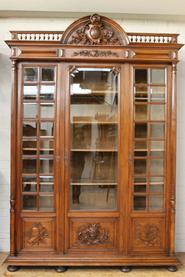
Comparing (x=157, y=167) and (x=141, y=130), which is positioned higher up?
(x=141, y=130)

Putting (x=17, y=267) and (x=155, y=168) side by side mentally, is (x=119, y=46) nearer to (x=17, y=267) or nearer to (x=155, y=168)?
(x=155, y=168)

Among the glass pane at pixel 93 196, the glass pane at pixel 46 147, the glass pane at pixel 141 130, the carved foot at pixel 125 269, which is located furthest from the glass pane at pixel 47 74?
the carved foot at pixel 125 269

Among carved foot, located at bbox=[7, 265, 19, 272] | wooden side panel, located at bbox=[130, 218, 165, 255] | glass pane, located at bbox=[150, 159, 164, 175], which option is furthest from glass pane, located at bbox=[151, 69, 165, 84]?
carved foot, located at bbox=[7, 265, 19, 272]

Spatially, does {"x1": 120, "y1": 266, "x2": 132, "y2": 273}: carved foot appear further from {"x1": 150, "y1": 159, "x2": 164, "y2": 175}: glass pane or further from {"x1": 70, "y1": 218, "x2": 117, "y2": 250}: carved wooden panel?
{"x1": 150, "y1": 159, "x2": 164, "y2": 175}: glass pane

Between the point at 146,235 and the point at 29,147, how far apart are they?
1.51 meters

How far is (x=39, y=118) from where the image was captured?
268 cm

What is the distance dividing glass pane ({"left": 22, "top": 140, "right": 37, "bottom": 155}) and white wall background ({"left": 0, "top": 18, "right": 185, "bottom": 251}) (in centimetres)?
52

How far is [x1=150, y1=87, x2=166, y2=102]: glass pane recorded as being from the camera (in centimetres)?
273

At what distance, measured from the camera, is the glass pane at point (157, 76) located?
272cm

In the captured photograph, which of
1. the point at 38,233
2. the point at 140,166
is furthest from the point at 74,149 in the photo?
the point at 38,233

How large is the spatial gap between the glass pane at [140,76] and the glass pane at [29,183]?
1475mm

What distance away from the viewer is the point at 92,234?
8.77 ft

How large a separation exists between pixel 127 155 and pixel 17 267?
1600 millimetres

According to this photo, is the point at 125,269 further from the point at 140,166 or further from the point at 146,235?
the point at 140,166
